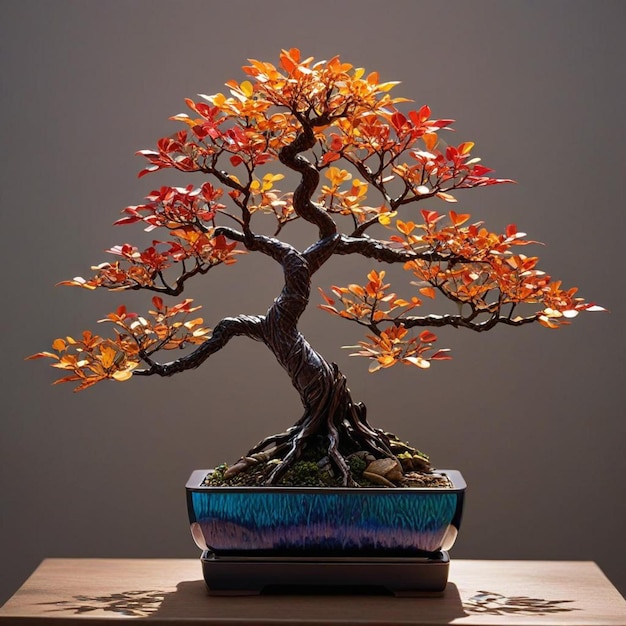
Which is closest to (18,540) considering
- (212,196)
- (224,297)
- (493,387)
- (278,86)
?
(224,297)

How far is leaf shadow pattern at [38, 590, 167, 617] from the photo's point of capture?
1.67 metres

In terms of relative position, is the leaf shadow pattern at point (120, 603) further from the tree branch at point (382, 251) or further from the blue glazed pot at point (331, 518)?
the tree branch at point (382, 251)

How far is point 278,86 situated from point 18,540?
199cm

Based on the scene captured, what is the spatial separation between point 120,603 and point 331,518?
408 mm

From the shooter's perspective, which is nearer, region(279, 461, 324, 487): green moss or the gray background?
region(279, 461, 324, 487): green moss

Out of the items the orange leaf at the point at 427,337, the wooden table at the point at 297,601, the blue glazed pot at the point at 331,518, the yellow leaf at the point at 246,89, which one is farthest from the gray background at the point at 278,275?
the yellow leaf at the point at 246,89

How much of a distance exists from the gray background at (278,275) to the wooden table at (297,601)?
971mm

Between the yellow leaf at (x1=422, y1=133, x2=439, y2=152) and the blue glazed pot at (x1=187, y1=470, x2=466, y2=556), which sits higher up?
the yellow leaf at (x1=422, y1=133, x2=439, y2=152)

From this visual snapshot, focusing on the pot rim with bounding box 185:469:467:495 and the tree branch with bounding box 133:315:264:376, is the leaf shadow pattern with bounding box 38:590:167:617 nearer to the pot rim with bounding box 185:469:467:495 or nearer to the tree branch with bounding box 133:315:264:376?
the pot rim with bounding box 185:469:467:495

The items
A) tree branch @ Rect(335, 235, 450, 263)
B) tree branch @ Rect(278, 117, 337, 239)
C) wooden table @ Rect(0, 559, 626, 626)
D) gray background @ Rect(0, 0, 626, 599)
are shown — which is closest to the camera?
wooden table @ Rect(0, 559, 626, 626)

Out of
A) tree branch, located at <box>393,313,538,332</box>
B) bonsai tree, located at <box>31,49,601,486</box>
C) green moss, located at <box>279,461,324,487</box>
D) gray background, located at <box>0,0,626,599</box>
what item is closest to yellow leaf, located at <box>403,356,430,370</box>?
bonsai tree, located at <box>31,49,601,486</box>

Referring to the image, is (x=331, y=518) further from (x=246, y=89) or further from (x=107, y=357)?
(x=246, y=89)

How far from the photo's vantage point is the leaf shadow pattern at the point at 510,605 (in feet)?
5.49

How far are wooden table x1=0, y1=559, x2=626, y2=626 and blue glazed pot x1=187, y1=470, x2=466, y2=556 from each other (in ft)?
0.30
